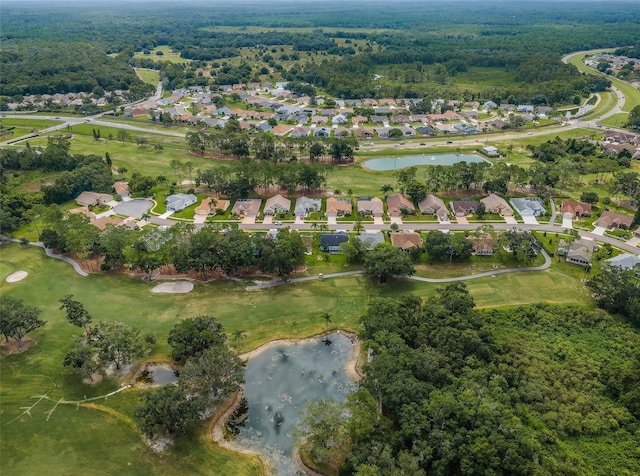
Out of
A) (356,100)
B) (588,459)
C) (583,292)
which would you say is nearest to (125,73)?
(356,100)

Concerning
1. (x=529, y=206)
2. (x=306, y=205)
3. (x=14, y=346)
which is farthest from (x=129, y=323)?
(x=529, y=206)

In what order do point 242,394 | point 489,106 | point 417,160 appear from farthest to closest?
point 489,106 → point 417,160 → point 242,394

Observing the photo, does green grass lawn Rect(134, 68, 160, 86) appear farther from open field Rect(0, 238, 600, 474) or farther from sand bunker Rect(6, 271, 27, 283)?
sand bunker Rect(6, 271, 27, 283)

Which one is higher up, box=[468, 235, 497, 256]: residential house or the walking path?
box=[468, 235, 497, 256]: residential house

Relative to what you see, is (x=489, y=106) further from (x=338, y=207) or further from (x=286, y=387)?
(x=286, y=387)

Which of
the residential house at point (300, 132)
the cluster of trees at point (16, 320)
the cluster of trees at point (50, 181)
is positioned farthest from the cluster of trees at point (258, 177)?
the cluster of trees at point (16, 320)

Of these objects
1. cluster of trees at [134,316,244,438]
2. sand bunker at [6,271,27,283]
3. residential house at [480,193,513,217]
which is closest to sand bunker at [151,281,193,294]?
cluster of trees at [134,316,244,438]
